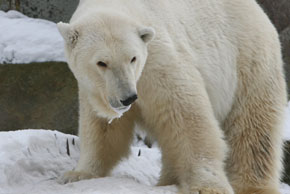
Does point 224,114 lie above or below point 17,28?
above

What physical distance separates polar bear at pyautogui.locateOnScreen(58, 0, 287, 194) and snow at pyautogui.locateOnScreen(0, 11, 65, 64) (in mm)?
3064

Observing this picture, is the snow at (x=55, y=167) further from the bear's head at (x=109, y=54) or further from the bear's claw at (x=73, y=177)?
the bear's head at (x=109, y=54)

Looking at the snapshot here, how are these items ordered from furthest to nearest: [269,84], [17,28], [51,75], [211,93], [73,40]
→ [17,28]
[51,75]
[269,84]
[211,93]
[73,40]

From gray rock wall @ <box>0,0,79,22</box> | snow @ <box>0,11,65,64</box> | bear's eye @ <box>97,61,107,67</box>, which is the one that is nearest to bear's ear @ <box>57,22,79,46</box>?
bear's eye @ <box>97,61,107,67</box>

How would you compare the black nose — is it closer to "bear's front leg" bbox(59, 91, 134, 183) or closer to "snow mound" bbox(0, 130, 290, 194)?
"snow mound" bbox(0, 130, 290, 194)

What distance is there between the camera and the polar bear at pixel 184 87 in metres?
3.34

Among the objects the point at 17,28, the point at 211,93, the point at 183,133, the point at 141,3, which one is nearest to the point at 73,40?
the point at 141,3

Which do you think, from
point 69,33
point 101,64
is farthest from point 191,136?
point 69,33

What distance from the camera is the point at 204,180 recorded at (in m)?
3.63

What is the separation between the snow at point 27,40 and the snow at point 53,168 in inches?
92.1

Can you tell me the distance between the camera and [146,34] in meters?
3.39

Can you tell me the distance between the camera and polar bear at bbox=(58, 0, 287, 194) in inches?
131

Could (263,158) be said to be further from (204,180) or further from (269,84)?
(204,180)

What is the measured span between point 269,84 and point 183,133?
1146 millimetres
